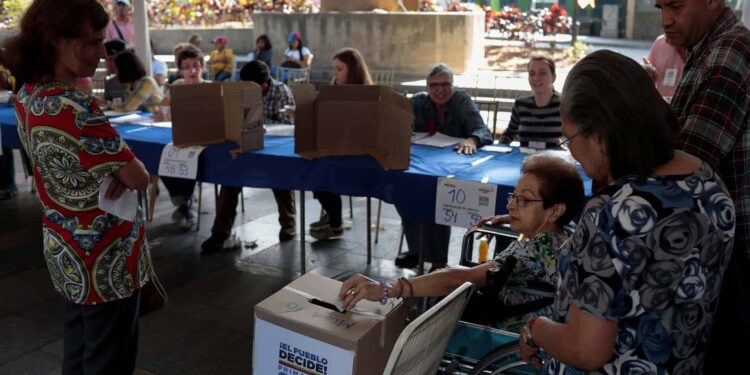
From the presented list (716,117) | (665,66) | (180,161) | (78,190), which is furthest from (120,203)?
(665,66)

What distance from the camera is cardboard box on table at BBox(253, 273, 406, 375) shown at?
162cm

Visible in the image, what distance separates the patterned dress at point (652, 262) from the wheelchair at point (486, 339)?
681 mm

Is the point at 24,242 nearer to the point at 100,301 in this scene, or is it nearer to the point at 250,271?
the point at 250,271

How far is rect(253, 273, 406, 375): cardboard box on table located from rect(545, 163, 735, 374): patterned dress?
53cm

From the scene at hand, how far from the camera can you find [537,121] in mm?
4324

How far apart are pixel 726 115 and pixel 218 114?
110 inches

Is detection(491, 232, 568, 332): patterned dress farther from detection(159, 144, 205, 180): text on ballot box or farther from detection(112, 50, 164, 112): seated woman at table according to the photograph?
detection(112, 50, 164, 112): seated woman at table

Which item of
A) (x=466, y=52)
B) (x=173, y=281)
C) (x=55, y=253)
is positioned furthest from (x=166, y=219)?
(x=466, y=52)

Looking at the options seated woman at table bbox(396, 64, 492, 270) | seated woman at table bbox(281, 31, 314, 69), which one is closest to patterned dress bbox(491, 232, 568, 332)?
seated woman at table bbox(396, 64, 492, 270)

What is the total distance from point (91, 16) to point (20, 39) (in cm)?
21

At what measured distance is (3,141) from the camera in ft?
15.2

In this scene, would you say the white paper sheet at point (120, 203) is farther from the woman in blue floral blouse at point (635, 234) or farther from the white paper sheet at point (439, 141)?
the white paper sheet at point (439, 141)

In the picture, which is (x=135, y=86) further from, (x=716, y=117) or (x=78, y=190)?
(x=716, y=117)

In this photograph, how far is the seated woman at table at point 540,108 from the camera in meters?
4.25
